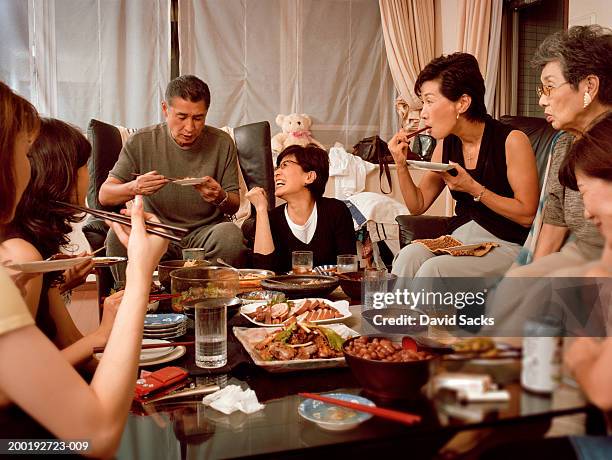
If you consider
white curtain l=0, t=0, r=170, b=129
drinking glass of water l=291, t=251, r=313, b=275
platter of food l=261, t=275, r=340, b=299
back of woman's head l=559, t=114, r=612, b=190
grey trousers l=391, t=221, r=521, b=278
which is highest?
white curtain l=0, t=0, r=170, b=129

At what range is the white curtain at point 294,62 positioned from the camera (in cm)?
357

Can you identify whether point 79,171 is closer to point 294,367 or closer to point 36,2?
point 294,367

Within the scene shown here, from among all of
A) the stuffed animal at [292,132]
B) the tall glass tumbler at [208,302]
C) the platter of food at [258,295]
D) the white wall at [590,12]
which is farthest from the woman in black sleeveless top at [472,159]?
the stuffed animal at [292,132]

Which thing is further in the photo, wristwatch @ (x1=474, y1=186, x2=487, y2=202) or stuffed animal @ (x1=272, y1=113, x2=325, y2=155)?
stuffed animal @ (x1=272, y1=113, x2=325, y2=155)

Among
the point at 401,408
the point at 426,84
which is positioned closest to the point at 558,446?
the point at 401,408

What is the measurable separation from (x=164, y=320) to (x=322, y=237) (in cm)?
90

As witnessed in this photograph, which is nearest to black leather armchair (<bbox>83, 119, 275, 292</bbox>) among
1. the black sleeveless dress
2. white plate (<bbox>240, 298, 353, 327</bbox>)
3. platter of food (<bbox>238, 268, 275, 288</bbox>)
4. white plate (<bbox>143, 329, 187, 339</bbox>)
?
platter of food (<bbox>238, 268, 275, 288</bbox>)

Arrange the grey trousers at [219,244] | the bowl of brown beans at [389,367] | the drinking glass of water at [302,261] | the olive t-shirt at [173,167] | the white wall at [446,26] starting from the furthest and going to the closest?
the white wall at [446,26] → the olive t-shirt at [173,167] → the grey trousers at [219,244] → the drinking glass of water at [302,261] → the bowl of brown beans at [389,367]

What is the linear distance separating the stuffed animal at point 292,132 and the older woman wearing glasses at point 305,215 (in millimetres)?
1573

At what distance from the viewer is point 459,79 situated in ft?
4.65

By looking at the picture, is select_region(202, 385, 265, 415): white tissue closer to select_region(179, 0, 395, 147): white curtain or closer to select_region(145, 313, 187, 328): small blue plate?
select_region(145, 313, 187, 328): small blue plate

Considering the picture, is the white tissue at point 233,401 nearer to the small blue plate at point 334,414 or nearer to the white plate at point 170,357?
the small blue plate at point 334,414

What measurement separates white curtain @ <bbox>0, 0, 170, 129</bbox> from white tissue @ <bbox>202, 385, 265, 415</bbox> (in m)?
3.00

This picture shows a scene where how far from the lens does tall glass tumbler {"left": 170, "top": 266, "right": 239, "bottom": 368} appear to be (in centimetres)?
82
